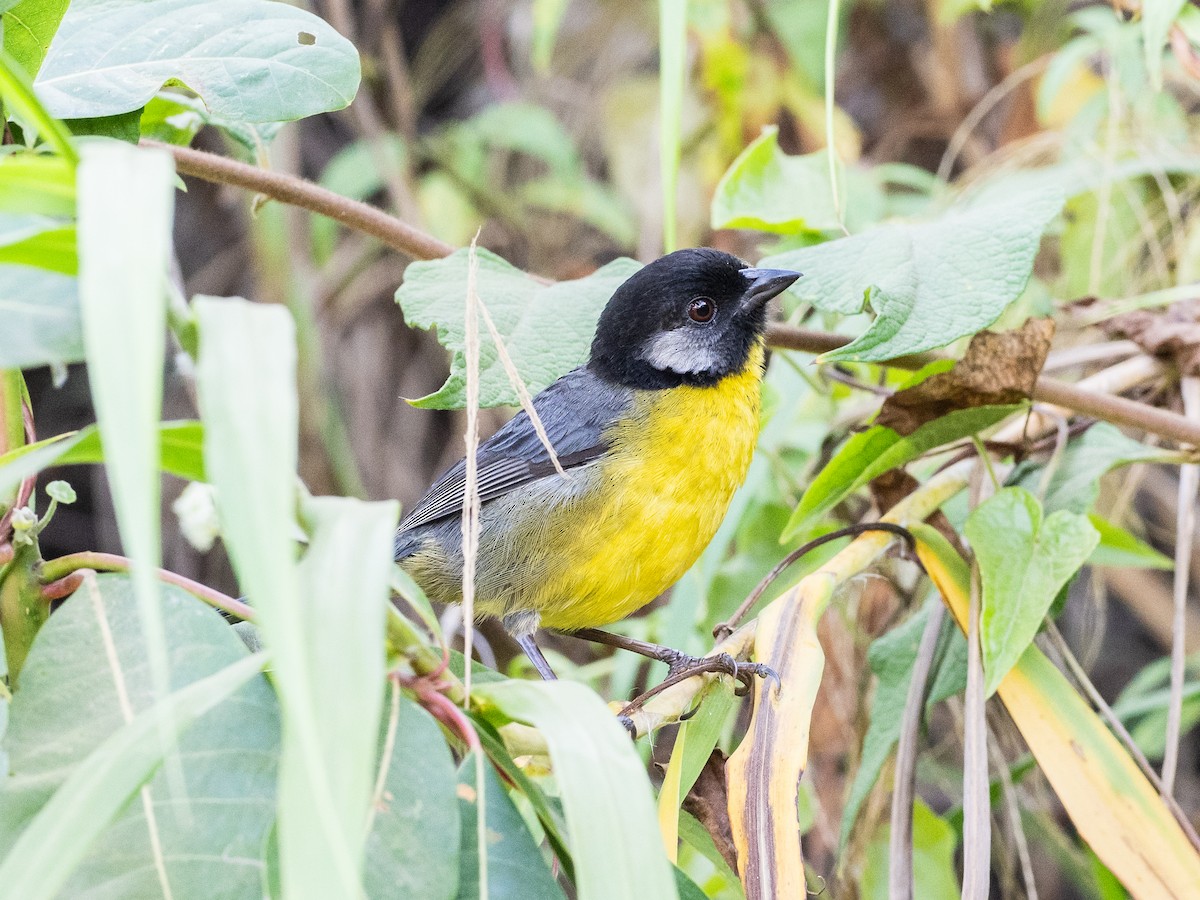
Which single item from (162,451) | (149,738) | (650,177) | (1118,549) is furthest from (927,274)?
(650,177)

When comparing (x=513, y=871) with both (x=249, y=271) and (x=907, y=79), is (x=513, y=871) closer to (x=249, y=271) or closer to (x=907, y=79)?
(x=249, y=271)

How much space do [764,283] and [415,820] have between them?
61.9 inches

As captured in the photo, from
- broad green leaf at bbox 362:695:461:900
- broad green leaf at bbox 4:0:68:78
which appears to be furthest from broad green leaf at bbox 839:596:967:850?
broad green leaf at bbox 4:0:68:78

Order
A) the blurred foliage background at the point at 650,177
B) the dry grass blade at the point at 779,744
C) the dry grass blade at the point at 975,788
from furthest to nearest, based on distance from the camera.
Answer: the blurred foliage background at the point at 650,177
the dry grass blade at the point at 975,788
the dry grass blade at the point at 779,744

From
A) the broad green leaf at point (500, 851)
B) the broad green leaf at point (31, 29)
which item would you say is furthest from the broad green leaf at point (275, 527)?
the broad green leaf at point (31, 29)

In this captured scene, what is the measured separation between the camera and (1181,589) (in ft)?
6.87

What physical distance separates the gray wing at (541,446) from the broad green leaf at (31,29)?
3.92 feet

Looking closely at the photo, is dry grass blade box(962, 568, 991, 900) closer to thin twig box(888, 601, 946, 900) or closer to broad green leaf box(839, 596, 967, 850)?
thin twig box(888, 601, 946, 900)

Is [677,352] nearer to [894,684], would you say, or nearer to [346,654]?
[894,684]

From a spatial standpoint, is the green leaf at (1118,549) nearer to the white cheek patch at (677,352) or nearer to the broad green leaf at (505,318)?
the white cheek patch at (677,352)

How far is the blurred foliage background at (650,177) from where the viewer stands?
3.19m

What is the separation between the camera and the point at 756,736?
5.09ft


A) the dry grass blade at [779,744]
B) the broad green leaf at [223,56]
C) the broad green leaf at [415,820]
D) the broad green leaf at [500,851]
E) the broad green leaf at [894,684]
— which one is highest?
the broad green leaf at [223,56]

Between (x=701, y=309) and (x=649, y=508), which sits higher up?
(x=701, y=309)
